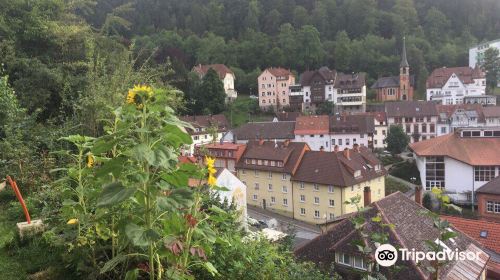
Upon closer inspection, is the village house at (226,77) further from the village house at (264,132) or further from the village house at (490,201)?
the village house at (490,201)

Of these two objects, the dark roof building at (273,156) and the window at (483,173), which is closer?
the dark roof building at (273,156)

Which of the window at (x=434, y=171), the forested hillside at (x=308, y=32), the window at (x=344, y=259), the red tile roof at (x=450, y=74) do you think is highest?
the forested hillside at (x=308, y=32)

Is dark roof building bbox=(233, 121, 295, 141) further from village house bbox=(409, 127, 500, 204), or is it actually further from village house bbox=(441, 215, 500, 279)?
Answer: village house bbox=(441, 215, 500, 279)

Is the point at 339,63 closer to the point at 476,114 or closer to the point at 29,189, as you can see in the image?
the point at 476,114

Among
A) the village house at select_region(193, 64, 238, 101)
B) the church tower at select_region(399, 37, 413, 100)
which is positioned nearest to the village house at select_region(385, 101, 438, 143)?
the church tower at select_region(399, 37, 413, 100)

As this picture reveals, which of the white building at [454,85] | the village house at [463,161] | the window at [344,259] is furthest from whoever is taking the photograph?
the white building at [454,85]

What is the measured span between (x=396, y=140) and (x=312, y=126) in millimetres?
8986

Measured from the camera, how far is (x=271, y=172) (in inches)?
1211

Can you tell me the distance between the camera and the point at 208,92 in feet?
186

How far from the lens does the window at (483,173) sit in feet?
103

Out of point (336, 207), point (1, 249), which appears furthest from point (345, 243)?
point (336, 207)

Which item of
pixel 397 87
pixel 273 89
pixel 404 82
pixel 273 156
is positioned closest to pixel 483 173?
pixel 273 156

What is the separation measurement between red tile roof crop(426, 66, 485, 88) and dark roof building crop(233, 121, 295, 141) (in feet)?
108

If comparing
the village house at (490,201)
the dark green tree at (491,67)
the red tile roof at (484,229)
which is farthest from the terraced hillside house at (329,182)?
the dark green tree at (491,67)
